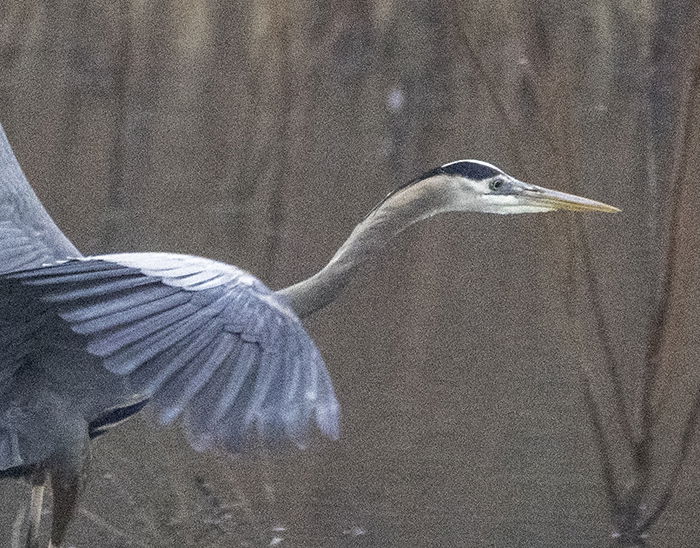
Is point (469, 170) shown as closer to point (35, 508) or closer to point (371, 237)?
point (371, 237)

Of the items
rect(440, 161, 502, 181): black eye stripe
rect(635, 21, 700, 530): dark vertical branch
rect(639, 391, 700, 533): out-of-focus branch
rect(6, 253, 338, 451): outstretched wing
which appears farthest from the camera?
rect(639, 391, 700, 533): out-of-focus branch

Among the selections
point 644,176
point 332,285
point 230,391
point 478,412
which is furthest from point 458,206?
point 644,176

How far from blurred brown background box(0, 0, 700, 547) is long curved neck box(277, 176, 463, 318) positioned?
2.39 ft

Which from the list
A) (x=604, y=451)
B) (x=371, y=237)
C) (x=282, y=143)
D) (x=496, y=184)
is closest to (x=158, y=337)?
(x=371, y=237)

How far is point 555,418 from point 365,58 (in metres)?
1.33

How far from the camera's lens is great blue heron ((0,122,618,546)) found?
2.25 metres

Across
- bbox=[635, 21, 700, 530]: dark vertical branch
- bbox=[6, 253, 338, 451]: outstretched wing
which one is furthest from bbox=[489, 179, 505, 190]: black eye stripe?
bbox=[6, 253, 338, 451]: outstretched wing

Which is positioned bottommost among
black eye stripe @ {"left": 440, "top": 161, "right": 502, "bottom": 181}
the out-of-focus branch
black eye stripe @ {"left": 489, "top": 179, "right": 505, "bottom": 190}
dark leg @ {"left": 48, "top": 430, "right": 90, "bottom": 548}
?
the out-of-focus branch

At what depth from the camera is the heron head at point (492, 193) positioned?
3002 mm

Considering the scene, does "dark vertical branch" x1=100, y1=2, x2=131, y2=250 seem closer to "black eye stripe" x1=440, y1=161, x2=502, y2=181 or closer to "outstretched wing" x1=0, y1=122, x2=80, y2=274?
"outstretched wing" x1=0, y1=122, x2=80, y2=274

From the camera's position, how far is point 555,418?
4.13m

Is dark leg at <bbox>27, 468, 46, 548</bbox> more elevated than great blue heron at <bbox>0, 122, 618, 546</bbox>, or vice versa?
great blue heron at <bbox>0, 122, 618, 546</bbox>

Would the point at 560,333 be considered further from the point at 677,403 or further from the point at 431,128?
the point at 431,128

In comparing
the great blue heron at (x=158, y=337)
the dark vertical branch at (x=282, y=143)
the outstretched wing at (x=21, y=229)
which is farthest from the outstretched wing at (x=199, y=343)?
the dark vertical branch at (x=282, y=143)
